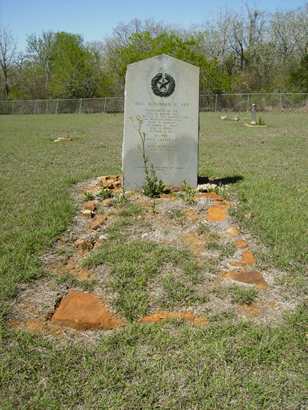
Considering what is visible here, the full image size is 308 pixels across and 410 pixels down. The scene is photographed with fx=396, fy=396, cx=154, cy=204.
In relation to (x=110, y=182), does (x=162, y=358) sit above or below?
below

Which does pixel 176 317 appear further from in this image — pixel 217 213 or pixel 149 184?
pixel 149 184

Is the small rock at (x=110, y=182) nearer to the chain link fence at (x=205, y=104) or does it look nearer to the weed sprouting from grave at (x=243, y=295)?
the weed sprouting from grave at (x=243, y=295)

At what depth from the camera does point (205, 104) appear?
107 feet

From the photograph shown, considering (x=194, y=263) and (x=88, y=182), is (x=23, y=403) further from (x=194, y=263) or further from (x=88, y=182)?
(x=88, y=182)

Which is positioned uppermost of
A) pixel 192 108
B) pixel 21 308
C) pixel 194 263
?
pixel 192 108

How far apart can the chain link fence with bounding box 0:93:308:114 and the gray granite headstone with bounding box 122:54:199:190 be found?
26.3 m

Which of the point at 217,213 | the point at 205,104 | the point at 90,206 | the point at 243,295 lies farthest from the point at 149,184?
the point at 205,104

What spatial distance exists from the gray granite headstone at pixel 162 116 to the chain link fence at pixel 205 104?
26307 millimetres

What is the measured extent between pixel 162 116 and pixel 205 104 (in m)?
28.4

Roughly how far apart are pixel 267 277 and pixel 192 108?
2736mm

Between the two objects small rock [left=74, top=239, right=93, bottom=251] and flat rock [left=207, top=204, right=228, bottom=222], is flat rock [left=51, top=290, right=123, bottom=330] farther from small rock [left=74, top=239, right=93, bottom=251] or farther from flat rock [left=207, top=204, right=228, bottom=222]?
flat rock [left=207, top=204, right=228, bottom=222]

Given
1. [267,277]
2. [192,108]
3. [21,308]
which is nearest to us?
[21,308]

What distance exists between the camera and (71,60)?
41.3 meters

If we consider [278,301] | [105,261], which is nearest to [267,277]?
[278,301]
